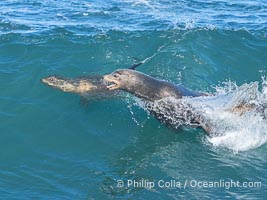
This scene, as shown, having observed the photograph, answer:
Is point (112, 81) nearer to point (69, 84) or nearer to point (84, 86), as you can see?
point (84, 86)

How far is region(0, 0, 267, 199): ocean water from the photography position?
385 inches

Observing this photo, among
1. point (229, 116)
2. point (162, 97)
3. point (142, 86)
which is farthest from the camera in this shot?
point (142, 86)

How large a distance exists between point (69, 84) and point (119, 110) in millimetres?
1604

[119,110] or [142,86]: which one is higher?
[142,86]

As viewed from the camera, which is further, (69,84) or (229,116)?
(69,84)

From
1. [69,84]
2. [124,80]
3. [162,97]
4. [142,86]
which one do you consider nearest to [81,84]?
[69,84]

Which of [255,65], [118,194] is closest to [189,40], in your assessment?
[255,65]

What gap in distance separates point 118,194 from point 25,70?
6195mm

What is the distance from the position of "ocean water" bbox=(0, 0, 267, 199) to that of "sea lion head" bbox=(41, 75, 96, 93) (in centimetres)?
20

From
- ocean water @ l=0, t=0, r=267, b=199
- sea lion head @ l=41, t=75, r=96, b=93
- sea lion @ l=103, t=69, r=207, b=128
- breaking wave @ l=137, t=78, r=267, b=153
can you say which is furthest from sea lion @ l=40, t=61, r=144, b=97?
breaking wave @ l=137, t=78, r=267, b=153

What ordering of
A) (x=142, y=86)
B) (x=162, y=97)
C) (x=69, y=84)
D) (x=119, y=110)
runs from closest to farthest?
1. (x=162, y=97)
2. (x=142, y=86)
3. (x=119, y=110)
4. (x=69, y=84)

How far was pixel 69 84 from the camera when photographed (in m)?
13.6

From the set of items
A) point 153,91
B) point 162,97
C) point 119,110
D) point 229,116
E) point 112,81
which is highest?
point 112,81

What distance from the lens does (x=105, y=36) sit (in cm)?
1677
